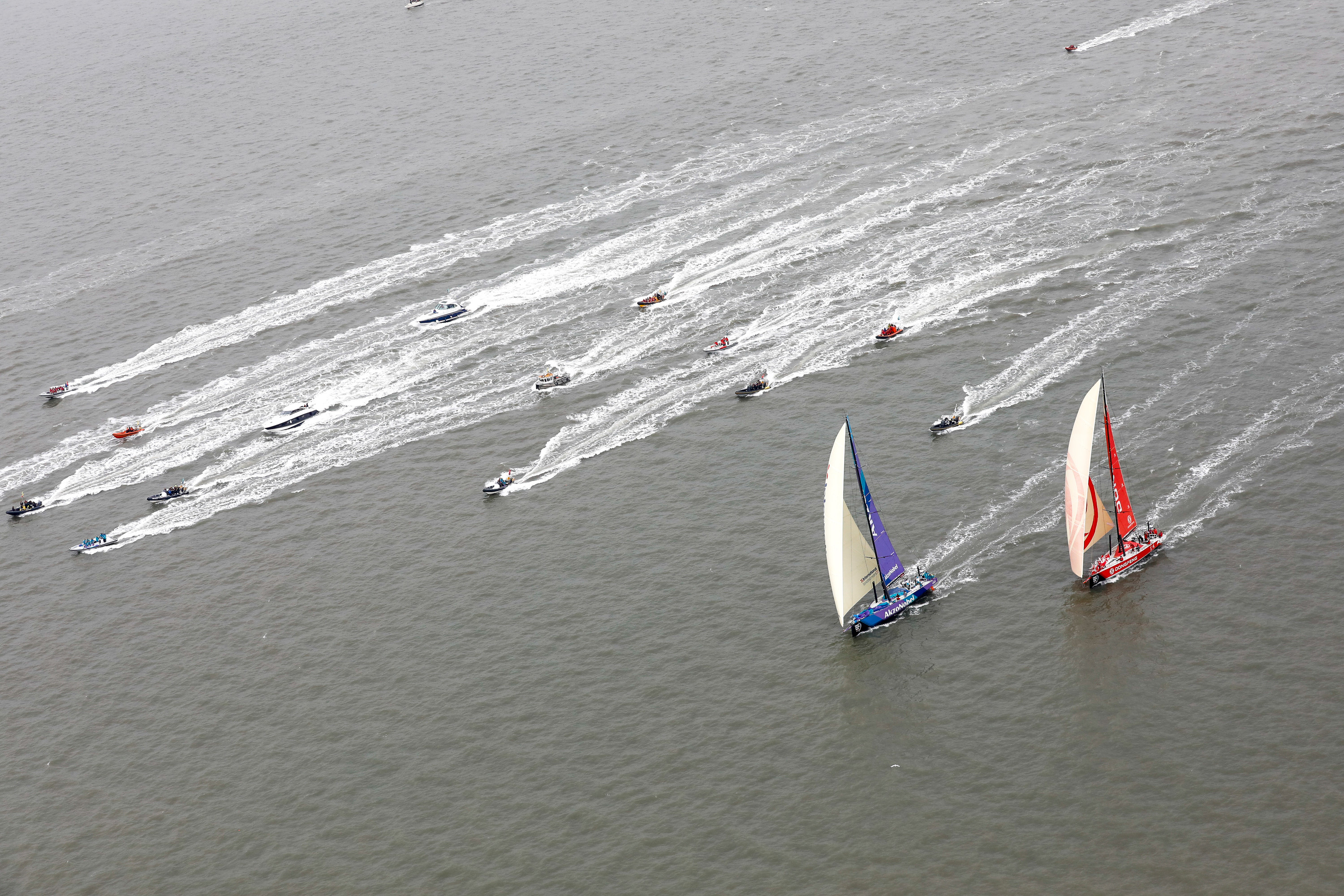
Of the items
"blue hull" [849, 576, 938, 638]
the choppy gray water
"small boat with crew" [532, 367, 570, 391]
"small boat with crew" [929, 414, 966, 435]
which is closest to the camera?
the choppy gray water

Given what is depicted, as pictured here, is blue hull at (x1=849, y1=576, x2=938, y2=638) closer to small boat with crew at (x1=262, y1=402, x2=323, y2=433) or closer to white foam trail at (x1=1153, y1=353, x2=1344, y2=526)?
white foam trail at (x1=1153, y1=353, x2=1344, y2=526)

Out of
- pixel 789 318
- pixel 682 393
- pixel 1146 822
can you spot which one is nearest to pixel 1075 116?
pixel 789 318

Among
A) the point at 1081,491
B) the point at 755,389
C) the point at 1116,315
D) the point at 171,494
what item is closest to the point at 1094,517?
the point at 1081,491

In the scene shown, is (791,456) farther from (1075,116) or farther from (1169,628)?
(1075,116)

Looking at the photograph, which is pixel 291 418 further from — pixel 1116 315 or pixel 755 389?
pixel 1116 315

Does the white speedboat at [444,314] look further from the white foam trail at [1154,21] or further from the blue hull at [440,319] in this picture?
the white foam trail at [1154,21]

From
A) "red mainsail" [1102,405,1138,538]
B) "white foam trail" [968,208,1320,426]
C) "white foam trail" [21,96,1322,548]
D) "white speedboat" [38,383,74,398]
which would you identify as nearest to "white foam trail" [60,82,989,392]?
"white speedboat" [38,383,74,398]
